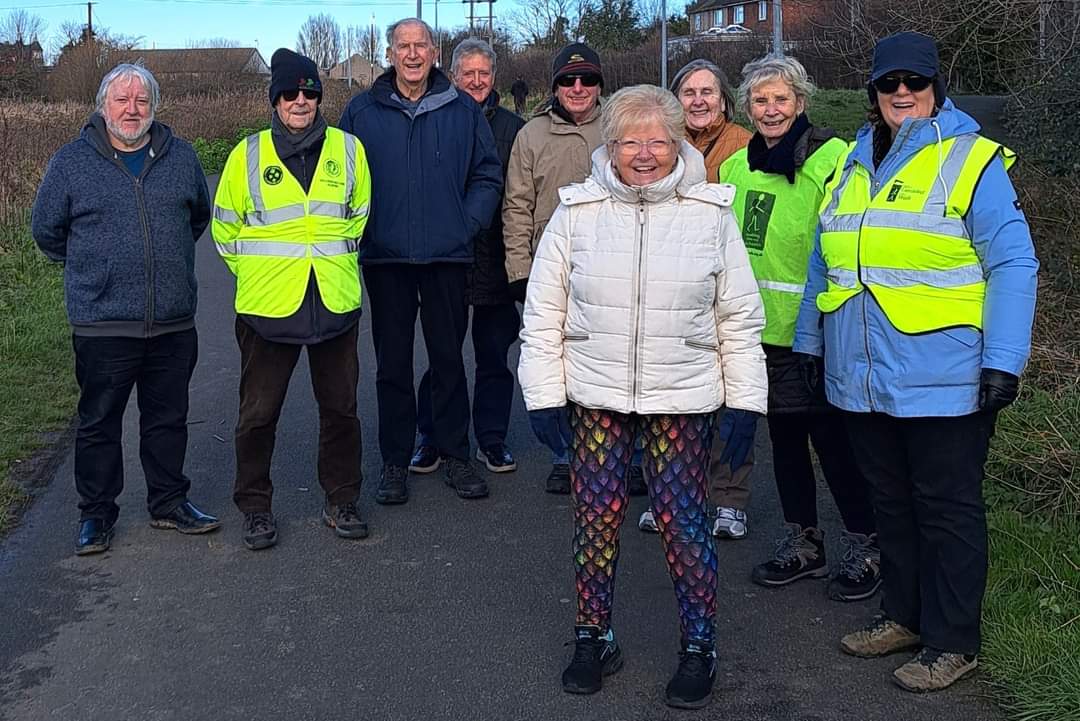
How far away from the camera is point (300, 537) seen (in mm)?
5594

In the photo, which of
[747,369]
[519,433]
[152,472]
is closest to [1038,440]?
[747,369]

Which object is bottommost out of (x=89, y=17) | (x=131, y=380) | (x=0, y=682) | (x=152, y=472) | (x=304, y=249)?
(x=0, y=682)

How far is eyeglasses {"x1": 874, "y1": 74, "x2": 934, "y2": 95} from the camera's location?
3947 mm

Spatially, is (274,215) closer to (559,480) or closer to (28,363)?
(559,480)

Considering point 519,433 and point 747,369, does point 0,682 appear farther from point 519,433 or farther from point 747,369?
point 519,433

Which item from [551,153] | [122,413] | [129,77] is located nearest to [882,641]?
[551,153]

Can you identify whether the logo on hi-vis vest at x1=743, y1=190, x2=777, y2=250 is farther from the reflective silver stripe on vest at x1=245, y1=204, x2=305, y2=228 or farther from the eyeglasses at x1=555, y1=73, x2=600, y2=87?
the reflective silver stripe on vest at x1=245, y1=204, x2=305, y2=228

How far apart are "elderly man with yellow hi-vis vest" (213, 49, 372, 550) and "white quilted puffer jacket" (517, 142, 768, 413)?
5.20ft

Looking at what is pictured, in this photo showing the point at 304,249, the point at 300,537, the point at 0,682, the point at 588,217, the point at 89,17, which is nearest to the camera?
the point at 588,217

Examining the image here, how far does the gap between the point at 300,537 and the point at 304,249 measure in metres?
1.34

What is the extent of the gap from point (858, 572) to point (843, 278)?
1.31 m

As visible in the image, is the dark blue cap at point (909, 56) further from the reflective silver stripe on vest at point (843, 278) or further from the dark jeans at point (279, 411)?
the dark jeans at point (279, 411)

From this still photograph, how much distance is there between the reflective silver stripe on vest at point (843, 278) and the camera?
4.08 meters

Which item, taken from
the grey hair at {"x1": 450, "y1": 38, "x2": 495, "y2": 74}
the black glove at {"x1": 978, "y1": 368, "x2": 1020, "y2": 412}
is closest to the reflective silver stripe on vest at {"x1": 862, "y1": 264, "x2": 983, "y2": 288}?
the black glove at {"x1": 978, "y1": 368, "x2": 1020, "y2": 412}
